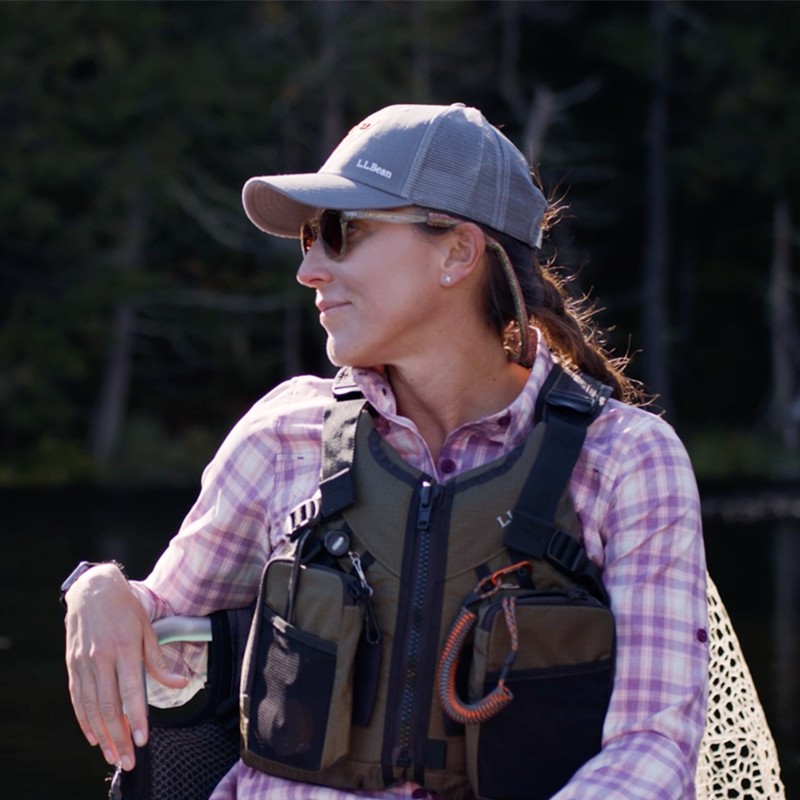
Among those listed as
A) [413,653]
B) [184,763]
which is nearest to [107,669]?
[184,763]

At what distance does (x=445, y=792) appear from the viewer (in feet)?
7.56

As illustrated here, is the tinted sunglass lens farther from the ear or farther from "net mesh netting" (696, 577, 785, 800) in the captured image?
"net mesh netting" (696, 577, 785, 800)

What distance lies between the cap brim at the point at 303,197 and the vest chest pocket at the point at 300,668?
52cm

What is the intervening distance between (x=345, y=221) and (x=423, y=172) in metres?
0.13

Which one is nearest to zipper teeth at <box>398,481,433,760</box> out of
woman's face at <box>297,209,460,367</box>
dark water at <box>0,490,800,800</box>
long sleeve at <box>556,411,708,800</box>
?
long sleeve at <box>556,411,708,800</box>

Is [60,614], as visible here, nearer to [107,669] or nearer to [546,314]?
[546,314]

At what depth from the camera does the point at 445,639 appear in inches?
89.8

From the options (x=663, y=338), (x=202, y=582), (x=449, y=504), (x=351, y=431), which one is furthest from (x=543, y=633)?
(x=663, y=338)

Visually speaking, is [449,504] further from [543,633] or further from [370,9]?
[370,9]

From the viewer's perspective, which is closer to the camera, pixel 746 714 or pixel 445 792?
pixel 445 792

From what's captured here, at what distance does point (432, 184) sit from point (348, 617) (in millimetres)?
632

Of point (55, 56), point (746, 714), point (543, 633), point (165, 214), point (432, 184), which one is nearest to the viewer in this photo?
point (543, 633)

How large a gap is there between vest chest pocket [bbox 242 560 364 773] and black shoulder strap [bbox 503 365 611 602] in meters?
0.25

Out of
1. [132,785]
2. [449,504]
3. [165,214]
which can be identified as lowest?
[132,785]
